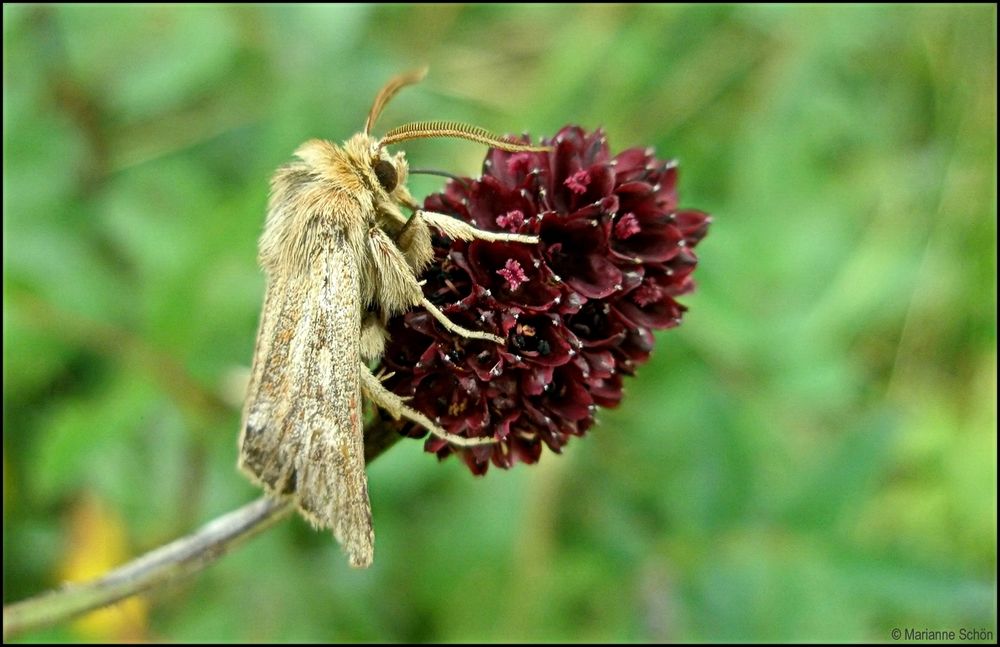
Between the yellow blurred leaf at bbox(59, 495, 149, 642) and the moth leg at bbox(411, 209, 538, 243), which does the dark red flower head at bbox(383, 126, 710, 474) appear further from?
the yellow blurred leaf at bbox(59, 495, 149, 642)

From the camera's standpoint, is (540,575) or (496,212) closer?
(496,212)

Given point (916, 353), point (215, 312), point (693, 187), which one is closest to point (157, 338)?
point (215, 312)

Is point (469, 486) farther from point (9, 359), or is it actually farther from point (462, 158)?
point (9, 359)

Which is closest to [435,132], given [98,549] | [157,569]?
[157,569]

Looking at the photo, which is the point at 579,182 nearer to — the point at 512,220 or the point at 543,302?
the point at 512,220

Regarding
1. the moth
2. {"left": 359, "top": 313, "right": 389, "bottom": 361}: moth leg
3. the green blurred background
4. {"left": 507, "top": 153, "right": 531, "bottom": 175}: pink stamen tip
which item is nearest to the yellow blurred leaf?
the green blurred background

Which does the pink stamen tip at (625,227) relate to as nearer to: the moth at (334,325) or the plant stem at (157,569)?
the moth at (334,325)

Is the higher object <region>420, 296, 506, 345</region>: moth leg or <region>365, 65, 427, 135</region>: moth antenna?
<region>365, 65, 427, 135</region>: moth antenna
